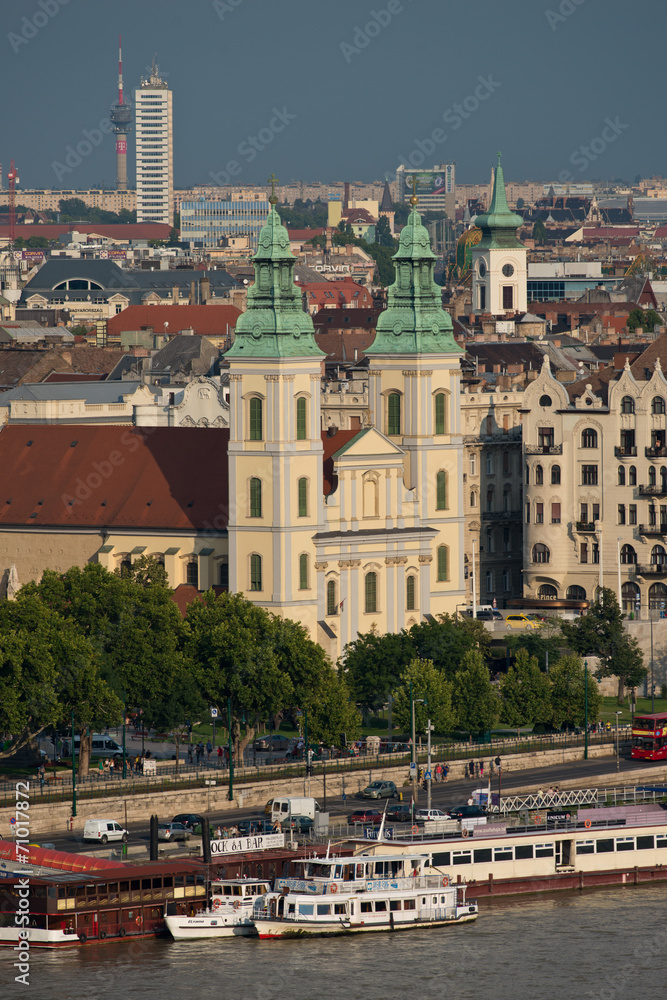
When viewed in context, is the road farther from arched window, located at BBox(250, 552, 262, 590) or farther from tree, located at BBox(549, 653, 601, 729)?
arched window, located at BBox(250, 552, 262, 590)

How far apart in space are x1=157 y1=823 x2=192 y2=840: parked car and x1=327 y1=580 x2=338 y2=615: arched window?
29.4 m

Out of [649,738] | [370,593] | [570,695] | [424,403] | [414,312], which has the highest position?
[414,312]

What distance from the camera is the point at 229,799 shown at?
110 meters

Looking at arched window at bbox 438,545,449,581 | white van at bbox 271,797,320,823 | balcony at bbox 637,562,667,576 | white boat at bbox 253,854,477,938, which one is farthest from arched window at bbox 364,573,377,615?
white boat at bbox 253,854,477,938

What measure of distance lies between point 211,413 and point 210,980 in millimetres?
83717

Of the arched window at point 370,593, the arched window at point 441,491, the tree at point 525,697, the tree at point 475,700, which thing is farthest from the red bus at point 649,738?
the arched window at point 441,491

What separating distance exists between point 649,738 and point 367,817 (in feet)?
68.0

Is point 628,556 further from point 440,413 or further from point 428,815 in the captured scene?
point 428,815

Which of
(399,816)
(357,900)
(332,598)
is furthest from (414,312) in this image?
(357,900)

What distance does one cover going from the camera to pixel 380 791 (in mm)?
112500

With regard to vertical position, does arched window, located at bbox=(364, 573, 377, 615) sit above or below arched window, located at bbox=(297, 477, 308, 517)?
below

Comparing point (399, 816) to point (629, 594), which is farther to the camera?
point (629, 594)

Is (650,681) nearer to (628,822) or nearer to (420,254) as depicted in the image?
(420,254)

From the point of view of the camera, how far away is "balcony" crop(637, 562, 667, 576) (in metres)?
152
